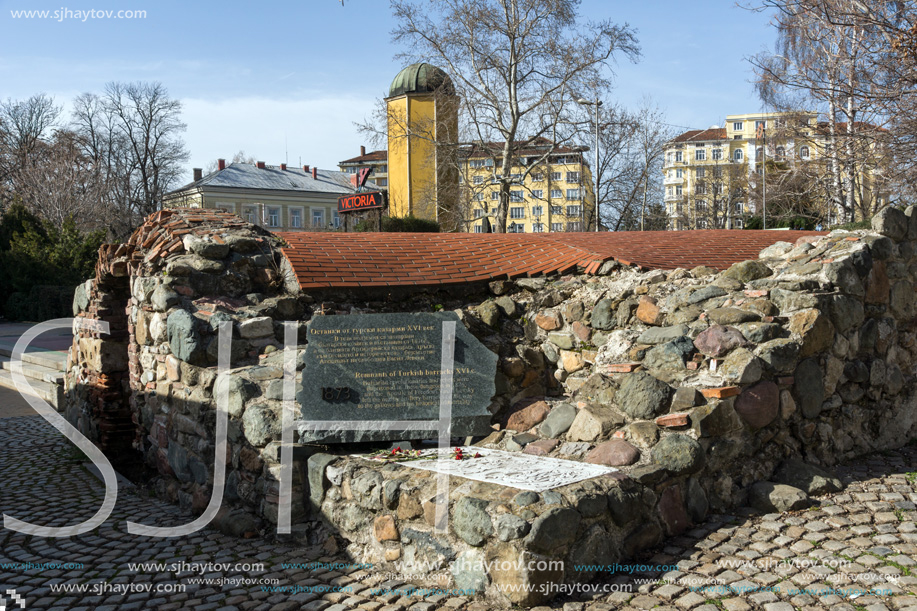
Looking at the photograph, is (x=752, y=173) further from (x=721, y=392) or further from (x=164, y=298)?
(x=164, y=298)

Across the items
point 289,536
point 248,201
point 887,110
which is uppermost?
point 248,201

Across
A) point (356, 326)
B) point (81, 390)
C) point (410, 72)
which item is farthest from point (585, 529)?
point (410, 72)

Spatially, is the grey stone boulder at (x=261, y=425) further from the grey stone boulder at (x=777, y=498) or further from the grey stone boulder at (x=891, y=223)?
the grey stone boulder at (x=891, y=223)

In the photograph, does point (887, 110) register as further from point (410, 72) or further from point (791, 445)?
point (410, 72)

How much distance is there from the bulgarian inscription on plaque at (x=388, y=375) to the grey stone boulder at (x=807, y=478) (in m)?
1.94

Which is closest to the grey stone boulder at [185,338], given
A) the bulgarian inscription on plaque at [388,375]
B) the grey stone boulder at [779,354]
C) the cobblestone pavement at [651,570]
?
the bulgarian inscription on plaque at [388,375]

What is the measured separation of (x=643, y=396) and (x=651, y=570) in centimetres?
121

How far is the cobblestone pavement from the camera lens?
3396 millimetres

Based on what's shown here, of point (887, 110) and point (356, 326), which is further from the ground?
point (887, 110)

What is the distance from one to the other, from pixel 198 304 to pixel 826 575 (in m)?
4.67

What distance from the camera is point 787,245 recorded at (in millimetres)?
5887

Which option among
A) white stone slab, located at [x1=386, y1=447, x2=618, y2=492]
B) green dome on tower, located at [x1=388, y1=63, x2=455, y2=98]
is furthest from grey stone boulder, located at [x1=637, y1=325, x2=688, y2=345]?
green dome on tower, located at [x1=388, y1=63, x2=455, y2=98]

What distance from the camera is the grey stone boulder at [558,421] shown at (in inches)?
187

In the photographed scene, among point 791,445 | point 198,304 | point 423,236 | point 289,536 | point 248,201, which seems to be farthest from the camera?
point 248,201
